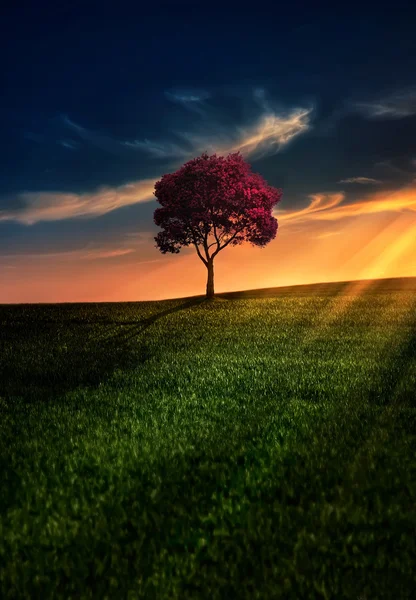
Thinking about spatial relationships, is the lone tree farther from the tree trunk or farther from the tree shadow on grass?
the tree shadow on grass

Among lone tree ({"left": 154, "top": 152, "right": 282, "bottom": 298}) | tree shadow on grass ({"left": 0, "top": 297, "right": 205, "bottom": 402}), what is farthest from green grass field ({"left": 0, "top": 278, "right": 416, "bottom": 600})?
lone tree ({"left": 154, "top": 152, "right": 282, "bottom": 298})

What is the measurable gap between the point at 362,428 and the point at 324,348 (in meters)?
11.0

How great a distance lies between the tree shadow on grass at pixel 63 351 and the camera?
639 inches

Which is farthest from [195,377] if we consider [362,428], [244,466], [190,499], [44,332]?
[44,332]

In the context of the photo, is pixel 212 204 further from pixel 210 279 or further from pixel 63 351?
pixel 63 351

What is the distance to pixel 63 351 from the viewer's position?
2278 centimetres

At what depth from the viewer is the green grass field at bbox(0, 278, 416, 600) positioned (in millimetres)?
5965

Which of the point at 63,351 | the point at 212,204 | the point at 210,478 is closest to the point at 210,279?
the point at 212,204

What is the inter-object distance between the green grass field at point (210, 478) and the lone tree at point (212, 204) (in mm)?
28270

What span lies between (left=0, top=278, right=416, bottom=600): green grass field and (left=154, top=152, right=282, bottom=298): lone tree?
2827cm

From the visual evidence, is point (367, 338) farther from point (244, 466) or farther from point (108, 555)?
point (108, 555)

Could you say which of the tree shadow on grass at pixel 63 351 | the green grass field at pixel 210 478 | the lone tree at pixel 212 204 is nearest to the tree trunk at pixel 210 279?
the lone tree at pixel 212 204

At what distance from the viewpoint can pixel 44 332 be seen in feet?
98.0

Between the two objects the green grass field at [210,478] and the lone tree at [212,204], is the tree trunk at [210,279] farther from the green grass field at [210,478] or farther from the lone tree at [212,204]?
the green grass field at [210,478]
